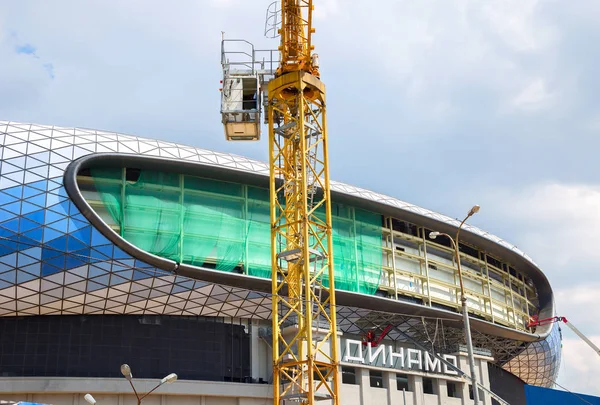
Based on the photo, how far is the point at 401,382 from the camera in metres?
61.3

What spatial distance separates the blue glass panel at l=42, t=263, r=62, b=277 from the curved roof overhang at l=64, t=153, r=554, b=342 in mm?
3881

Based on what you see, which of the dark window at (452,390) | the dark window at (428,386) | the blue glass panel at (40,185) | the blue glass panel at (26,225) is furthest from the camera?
the dark window at (452,390)

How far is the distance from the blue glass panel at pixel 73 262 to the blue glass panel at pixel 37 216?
119 inches

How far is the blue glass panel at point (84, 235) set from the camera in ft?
170

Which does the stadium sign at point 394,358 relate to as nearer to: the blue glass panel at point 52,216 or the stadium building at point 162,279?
the stadium building at point 162,279

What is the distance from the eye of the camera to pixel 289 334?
5516 cm

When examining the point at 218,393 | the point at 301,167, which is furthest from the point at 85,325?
the point at 301,167

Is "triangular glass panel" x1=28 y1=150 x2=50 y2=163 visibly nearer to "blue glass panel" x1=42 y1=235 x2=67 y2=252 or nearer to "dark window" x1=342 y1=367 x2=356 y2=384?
"blue glass panel" x1=42 y1=235 x2=67 y2=252

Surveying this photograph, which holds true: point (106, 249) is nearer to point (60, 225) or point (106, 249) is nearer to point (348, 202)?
point (60, 225)

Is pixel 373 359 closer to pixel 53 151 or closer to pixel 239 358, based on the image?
pixel 239 358

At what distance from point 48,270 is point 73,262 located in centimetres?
172

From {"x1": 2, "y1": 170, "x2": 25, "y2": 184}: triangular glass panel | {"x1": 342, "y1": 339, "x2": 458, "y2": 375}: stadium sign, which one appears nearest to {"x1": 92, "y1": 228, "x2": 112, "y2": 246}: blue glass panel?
{"x1": 2, "y1": 170, "x2": 25, "y2": 184}: triangular glass panel

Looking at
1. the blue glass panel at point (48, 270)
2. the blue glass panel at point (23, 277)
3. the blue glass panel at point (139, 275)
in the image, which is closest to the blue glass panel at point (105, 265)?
the blue glass panel at point (139, 275)

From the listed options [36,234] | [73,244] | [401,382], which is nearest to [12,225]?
[36,234]
